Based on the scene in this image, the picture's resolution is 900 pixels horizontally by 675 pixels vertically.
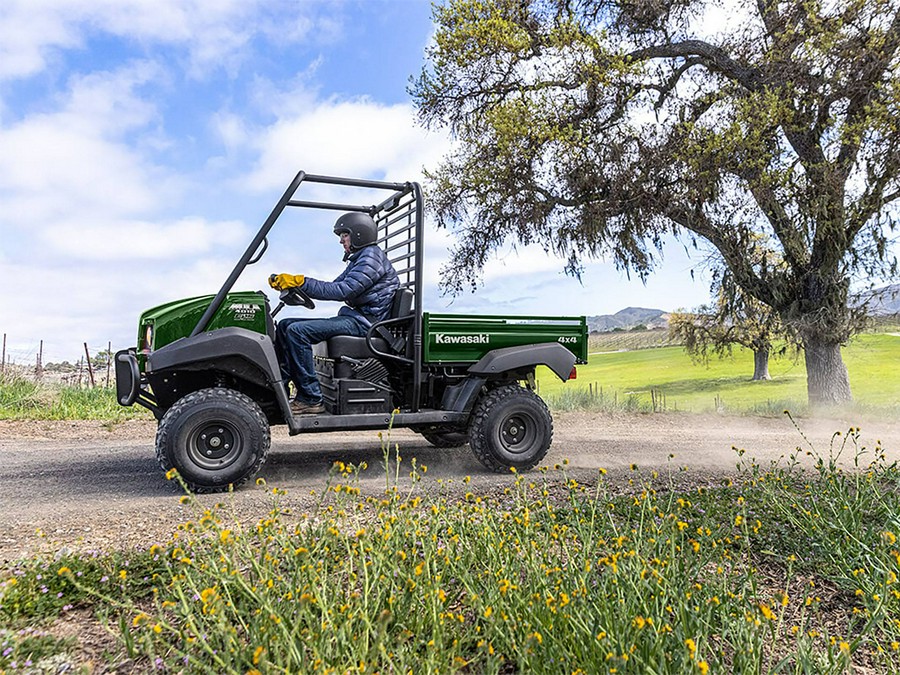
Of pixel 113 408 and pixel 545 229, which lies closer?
pixel 113 408

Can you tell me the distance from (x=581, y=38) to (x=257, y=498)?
1075cm

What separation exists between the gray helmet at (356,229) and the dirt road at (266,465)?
83.8 inches

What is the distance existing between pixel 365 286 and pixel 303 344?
2.44 ft

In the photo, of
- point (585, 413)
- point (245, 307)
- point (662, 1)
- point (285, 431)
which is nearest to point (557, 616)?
point (245, 307)

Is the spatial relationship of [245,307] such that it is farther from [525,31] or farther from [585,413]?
[525,31]

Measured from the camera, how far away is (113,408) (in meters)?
10.9

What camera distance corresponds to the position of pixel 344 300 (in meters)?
6.12

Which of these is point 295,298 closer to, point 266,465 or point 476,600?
point 266,465

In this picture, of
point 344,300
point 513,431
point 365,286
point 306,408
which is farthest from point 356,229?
point 513,431

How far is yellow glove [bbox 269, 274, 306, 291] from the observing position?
5.79 meters

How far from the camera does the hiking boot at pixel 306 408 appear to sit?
6035 mm

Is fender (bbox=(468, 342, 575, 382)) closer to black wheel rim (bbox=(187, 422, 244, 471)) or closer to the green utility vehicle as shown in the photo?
the green utility vehicle

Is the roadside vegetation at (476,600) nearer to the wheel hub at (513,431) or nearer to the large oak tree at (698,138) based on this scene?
→ the wheel hub at (513,431)

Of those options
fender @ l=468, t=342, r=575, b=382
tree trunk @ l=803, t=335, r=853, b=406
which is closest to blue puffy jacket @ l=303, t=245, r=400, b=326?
fender @ l=468, t=342, r=575, b=382
